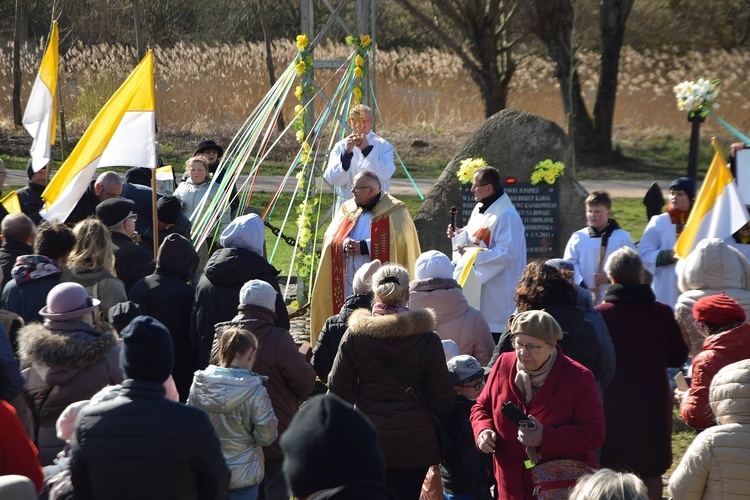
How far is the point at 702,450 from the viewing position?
4.08m

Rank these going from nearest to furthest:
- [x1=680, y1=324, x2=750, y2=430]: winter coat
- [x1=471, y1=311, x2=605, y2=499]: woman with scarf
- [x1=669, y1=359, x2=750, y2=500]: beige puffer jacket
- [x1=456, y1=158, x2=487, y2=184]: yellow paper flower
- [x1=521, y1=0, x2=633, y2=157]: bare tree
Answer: [x1=669, y1=359, x2=750, y2=500]: beige puffer jacket < [x1=471, y1=311, x2=605, y2=499]: woman with scarf < [x1=680, y1=324, x2=750, y2=430]: winter coat < [x1=456, y1=158, x2=487, y2=184]: yellow paper flower < [x1=521, y1=0, x2=633, y2=157]: bare tree

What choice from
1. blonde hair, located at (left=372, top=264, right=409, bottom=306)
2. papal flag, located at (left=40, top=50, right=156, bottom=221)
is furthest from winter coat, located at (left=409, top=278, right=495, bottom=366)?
papal flag, located at (left=40, top=50, right=156, bottom=221)

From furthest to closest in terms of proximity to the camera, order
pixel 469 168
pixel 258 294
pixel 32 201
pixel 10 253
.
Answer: pixel 469 168
pixel 32 201
pixel 10 253
pixel 258 294

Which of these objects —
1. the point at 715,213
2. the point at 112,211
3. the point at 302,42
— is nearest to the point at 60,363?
the point at 112,211

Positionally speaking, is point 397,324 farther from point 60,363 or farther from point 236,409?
point 60,363

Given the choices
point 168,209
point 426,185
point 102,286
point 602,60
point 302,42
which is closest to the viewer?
point 102,286

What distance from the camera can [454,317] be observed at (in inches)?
236

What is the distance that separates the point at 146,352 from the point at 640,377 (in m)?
2.99

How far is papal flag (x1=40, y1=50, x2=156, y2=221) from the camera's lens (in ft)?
25.2

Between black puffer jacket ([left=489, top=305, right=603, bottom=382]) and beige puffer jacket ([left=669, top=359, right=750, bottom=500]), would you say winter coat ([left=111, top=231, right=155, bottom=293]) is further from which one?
beige puffer jacket ([left=669, top=359, right=750, bottom=500])

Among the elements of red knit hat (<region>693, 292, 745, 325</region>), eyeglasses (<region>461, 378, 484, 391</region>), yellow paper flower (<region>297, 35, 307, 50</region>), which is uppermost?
yellow paper flower (<region>297, 35, 307, 50</region>)

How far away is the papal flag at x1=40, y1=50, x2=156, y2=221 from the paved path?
10986mm

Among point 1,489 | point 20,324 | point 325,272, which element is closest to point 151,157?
point 325,272

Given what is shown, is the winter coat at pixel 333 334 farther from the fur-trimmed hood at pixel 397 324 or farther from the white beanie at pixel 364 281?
the fur-trimmed hood at pixel 397 324
